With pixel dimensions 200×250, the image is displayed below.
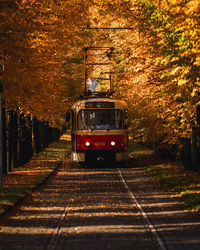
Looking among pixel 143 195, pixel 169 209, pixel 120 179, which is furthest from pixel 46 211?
pixel 120 179

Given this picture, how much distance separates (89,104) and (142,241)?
17.7 metres

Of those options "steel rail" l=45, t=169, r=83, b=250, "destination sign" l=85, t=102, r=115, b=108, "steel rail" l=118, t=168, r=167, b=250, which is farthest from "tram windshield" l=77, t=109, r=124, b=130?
Result: "steel rail" l=45, t=169, r=83, b=250

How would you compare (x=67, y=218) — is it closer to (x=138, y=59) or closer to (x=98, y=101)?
(x=98, y=101)

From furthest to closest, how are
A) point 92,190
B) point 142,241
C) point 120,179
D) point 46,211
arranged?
point 120,179, point 92,190, point 46,211, point 142,241

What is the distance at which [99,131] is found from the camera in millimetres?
26922

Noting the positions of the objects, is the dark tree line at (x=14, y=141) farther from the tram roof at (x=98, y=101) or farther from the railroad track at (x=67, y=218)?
the railroad track at (x=67, y=218)

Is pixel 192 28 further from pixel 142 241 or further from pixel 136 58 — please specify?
pixel 136 58

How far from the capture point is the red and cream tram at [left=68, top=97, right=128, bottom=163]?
2689 cm

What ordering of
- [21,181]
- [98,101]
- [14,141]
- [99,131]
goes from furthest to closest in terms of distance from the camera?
[98,101] → [14,141] → [99,131] → [21,181]

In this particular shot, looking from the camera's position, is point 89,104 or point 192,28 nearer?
point 192,28

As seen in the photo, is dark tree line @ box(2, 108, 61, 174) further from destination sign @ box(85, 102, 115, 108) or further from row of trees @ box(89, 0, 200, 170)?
row of trees @ box(89, 0, 200, 170)

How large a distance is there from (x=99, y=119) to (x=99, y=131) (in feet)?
2.02

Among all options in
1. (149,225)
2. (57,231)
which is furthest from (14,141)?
(57,231)

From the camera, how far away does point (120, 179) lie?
22156 mm
